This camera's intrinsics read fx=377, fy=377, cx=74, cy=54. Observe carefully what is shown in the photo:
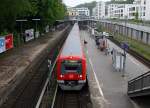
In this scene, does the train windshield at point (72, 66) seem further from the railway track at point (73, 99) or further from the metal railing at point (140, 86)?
the metal railing at point (140, 86)

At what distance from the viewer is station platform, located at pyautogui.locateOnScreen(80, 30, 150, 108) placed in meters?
20.0

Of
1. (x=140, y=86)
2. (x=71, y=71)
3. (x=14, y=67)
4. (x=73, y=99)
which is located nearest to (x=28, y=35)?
(x=14, y=67)

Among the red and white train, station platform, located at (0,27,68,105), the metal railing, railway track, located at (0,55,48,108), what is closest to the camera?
the metal railing

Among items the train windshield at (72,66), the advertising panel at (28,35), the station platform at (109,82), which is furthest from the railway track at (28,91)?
the advertising panel at (28,35)

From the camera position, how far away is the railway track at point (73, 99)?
65.1 feet

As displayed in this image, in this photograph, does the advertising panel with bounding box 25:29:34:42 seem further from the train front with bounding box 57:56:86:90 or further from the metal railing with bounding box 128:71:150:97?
the metal railing with bounding box 128:71:150:97

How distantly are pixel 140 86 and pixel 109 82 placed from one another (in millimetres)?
6833

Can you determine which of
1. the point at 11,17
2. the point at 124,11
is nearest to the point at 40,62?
the point at 11,17

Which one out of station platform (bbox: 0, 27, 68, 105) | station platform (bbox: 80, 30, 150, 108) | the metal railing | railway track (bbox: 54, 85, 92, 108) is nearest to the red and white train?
railway track (bbox: 54, 85, 92, 108)

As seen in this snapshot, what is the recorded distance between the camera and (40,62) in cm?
3628

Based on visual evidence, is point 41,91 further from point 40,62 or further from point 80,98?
point 40,62

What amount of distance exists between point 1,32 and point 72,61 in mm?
22514

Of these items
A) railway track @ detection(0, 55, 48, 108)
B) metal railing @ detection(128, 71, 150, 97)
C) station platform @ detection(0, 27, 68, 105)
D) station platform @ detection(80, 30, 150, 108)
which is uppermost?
metal railing @ detection(128, 71, 150, 97)

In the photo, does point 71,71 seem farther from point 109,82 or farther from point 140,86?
point 140,86
